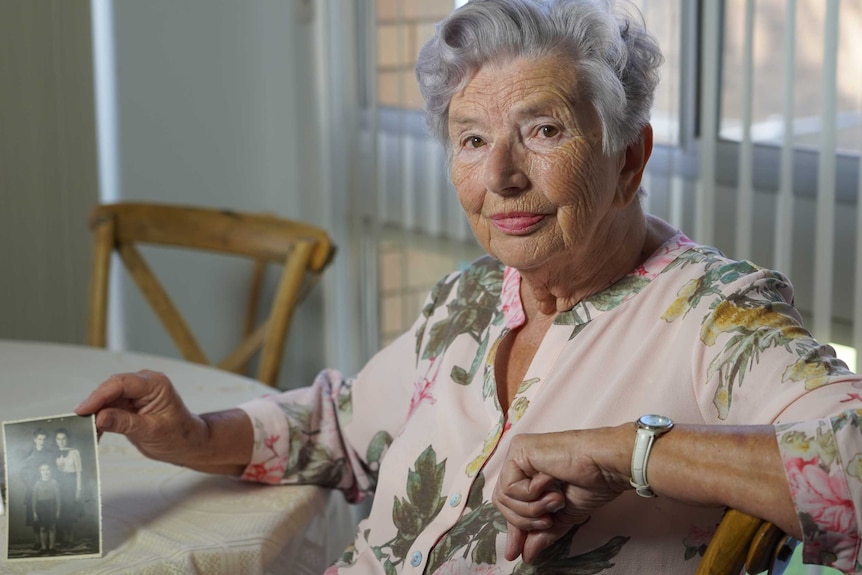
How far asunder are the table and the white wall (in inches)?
57.0

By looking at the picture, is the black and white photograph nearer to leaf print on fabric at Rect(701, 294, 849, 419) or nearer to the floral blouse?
the floral blouse

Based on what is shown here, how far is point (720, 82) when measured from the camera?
7.22 ft

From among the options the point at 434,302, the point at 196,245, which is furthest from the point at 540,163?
the point at 196,245

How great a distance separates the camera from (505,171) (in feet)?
4.19

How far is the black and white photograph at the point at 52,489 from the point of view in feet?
4.35

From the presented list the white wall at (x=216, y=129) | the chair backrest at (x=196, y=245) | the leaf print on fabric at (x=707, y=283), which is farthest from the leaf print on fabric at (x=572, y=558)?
the white wall at (x=216, y=129)

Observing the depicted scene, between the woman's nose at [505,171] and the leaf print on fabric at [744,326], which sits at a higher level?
the woman's nose at [505,171]

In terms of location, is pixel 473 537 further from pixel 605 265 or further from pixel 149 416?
pixel 149 416

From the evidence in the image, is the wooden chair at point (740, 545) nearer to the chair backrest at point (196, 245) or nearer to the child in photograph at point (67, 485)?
the child in photograph at point (67, 485)

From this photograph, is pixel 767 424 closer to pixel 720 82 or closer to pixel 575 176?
pixel 575 176

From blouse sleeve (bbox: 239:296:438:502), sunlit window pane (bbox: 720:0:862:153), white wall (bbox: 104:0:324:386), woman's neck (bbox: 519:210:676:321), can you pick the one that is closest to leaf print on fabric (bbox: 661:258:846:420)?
woman's neck (bbox: 519:210:676:321)

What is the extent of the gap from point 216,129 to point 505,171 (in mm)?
2172

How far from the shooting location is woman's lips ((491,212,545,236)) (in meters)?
1.29

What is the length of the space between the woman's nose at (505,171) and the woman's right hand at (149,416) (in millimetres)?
527
